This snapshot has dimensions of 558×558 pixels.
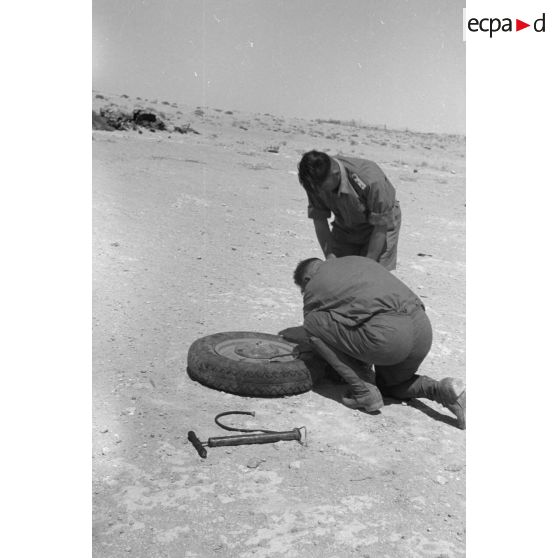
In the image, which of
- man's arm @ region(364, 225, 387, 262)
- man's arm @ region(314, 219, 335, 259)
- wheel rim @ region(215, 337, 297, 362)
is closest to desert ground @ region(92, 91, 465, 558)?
wheel rim @ region(215, 337, 297, 362)

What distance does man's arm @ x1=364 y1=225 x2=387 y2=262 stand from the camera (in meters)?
5.47

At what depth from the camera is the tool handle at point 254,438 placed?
405 cm

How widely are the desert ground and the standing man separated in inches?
41.1

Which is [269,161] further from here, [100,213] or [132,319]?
[132,319]

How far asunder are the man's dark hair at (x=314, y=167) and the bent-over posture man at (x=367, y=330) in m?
0.72

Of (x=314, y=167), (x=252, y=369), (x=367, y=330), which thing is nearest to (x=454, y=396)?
(x=367, y=330)

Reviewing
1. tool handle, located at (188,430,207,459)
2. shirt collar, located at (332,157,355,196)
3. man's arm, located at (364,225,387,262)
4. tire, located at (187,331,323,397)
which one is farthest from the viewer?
man's arm, located at (364,225,387,262)

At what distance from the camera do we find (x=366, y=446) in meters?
4.23

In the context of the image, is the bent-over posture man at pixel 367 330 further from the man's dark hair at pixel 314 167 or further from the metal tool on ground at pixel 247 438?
the man's dark hair at pixel 314 167

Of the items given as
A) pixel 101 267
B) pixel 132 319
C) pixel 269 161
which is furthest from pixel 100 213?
pixel 269 161

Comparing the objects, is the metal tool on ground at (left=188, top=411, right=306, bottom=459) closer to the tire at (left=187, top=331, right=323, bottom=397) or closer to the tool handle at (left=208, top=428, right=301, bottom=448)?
the tool handle at (left=208, top=428, right=301, bottom=448)

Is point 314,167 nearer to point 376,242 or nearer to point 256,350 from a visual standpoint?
point 376,242

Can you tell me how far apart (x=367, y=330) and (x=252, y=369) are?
2.72 ft

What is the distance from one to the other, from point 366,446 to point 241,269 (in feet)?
13.2
